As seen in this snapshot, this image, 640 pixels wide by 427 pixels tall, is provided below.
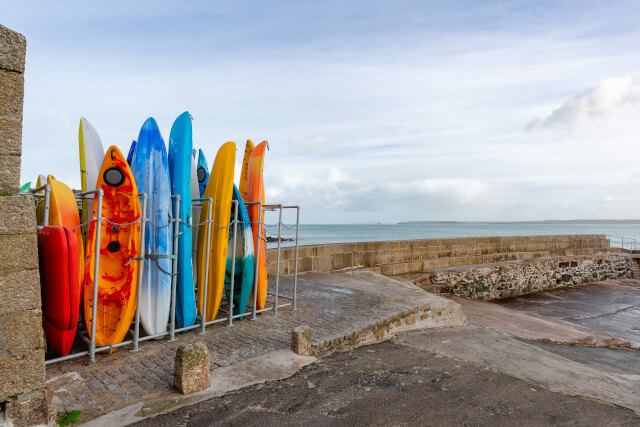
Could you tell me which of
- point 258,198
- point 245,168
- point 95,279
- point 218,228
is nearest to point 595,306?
point 258,198

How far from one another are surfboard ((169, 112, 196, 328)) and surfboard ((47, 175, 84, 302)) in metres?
1.06

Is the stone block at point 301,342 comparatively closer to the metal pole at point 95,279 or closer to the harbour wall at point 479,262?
the metal pole at point 95,279

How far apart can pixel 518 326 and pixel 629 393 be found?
444 cm

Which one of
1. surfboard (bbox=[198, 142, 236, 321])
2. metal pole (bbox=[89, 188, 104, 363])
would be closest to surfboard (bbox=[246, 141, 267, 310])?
surfboard (bbox=[198, 142, 236, 321])

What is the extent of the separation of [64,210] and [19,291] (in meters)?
1.88

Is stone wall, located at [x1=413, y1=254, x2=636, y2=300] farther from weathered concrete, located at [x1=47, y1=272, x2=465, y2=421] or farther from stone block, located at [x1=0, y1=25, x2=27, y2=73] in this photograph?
stone block, located at [x1=0, y1=25, x2=27, y2=73]

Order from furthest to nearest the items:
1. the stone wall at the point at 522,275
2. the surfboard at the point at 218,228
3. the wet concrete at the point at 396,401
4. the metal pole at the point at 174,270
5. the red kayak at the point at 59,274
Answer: the stone wall at the point at 522,275 → the surfboard at the point at 218,228 → the metal pole at the point at 174,270 → the red kayak at the point at 59,274 → the wet concrete at the point at 396,401

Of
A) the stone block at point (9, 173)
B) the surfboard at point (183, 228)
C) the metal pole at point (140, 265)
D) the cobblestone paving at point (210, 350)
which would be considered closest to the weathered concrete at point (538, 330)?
the cobblestone paving at point (210, 350)

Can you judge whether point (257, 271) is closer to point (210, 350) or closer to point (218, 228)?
point (218, 228)

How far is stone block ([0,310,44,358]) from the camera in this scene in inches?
82.1

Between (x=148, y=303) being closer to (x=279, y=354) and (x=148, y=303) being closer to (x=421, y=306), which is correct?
(x=279, y=354)

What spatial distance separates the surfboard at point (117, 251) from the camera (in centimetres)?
401

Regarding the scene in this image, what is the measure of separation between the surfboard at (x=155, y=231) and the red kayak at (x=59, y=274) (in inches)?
40.6

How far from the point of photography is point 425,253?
1321 centimetres
